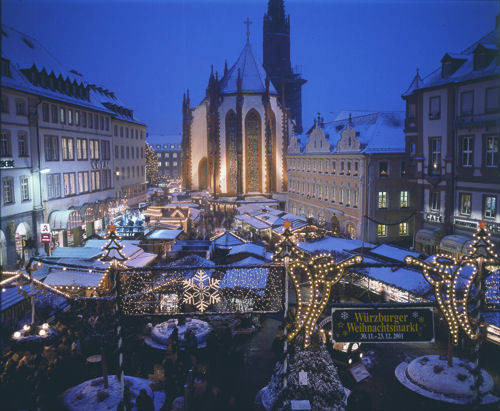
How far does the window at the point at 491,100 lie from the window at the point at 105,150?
27418 millimetres

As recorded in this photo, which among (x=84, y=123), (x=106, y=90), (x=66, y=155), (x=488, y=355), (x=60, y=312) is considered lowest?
(x=488, y=355)

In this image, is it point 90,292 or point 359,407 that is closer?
point 359,407

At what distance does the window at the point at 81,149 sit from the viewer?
102 feet

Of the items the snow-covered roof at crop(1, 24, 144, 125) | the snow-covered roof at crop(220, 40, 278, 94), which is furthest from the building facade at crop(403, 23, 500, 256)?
the snow-covered roof at crop(220, 40, 278, 94)

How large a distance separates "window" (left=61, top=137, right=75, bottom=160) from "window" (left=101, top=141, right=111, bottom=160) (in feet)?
19.4

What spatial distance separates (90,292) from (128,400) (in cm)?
789

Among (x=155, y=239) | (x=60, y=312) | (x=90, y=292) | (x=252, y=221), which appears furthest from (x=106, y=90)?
(x=60, y=312)

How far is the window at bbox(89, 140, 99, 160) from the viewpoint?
111 ft

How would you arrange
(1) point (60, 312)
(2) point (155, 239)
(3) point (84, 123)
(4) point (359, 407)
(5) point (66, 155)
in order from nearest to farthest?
(4) point (359, 407) → (1) point (60, 312) → (2) point (155, 239) → (5) point (66, 155) → (3) point (84, 123)

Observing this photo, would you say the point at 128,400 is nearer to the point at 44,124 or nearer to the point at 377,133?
the point at 44,124

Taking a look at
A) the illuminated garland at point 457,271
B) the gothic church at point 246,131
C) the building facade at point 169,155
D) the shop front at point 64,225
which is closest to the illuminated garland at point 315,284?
the illuminated garland at point 457,271

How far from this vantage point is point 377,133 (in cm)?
3409

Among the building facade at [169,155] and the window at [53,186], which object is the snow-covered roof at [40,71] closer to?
the window at [53,186]

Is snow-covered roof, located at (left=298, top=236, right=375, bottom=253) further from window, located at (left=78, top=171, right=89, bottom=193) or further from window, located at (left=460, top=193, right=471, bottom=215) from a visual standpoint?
window, located at (left=78, top=171, right=89, bottom=193)
